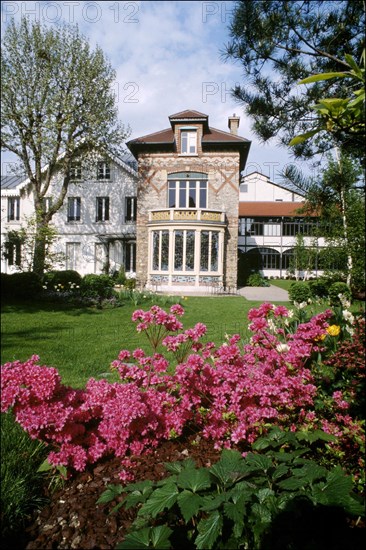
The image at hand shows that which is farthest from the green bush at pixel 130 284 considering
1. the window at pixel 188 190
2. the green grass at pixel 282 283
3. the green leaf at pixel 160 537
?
the green leaf at pixel 160 537

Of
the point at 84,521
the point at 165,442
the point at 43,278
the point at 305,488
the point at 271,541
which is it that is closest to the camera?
the point at 271,541

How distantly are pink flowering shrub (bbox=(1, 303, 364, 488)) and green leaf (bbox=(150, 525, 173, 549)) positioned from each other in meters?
0.62

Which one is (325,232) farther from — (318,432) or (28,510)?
(28,510)

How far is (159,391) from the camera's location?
6.98ft

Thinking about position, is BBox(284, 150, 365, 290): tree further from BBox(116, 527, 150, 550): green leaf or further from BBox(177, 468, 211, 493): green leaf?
BBox(116, 527, 150, 550): green leaf

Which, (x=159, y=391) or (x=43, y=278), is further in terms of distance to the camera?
(x=159, y=391)

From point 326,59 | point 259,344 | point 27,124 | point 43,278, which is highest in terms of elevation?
point 326,59

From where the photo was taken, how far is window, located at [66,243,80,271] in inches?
67.3

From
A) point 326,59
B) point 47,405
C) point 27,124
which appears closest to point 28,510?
point 47,405

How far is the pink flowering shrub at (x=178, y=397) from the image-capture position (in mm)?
1720

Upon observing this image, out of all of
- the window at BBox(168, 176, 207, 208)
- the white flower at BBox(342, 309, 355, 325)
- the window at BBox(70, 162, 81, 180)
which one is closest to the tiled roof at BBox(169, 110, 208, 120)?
the window at BBox(168, 176, 207, 208)

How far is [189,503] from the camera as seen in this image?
3.87ft

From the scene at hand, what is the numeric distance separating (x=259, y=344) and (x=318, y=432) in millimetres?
615

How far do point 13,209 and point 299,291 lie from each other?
145 cm
